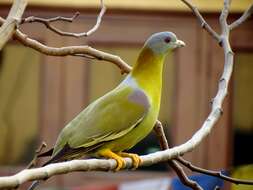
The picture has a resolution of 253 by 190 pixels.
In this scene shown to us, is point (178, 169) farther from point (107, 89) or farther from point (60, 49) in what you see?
point (107, 89)

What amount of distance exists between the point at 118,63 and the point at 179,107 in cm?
131

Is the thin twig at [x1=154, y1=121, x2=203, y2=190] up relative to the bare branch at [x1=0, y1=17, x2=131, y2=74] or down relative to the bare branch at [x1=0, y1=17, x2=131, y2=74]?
down

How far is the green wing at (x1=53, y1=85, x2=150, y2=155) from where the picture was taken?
1.31 m

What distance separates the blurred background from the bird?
1.32 m

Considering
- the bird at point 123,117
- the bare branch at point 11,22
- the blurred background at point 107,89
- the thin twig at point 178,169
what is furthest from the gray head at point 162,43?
the blurred background at point 107,89

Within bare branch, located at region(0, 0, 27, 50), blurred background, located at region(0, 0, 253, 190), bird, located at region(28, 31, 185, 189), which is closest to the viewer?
bare branch, located at region(0, 0, 27, 50)

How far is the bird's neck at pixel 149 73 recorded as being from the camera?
4.56ft

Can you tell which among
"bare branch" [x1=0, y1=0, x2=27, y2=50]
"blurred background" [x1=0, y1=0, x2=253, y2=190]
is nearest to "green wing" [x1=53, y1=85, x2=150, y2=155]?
"bare branch" [x1=0, y1=0, x2=27, y2=50]

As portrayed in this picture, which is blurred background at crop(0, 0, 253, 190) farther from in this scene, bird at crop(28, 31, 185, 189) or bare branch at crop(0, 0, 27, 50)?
bare branch at crop(0, 0, 27, 50)

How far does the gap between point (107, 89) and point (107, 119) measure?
1.37 metres

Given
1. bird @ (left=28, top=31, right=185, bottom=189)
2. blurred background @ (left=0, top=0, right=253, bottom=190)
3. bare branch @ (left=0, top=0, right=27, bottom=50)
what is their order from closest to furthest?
bare branch @ (left=0, top=0, right=27, bottom=50) → bird @ (left=28, top=31, right=185, bottom=189) → blurred background @ (left=0, top=0, right=253, bottom=190)

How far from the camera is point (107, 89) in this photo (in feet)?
8.91

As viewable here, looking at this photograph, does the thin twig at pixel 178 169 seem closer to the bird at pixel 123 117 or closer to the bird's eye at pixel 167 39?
the bird at pixel 123 117

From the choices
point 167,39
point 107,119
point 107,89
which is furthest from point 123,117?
point 107,89
